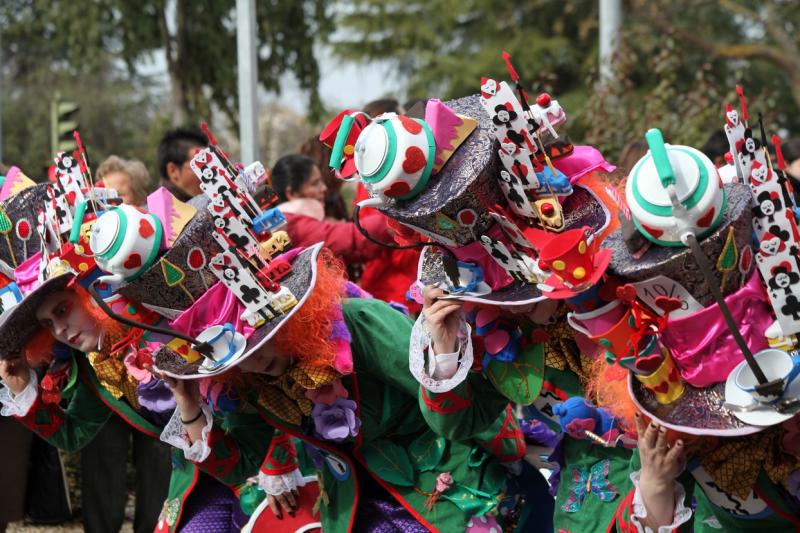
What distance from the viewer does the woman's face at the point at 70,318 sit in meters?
3.94

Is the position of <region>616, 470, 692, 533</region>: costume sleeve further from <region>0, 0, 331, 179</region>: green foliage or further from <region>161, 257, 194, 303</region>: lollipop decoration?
<region>0, 0, 331, 179</region>: green foliage

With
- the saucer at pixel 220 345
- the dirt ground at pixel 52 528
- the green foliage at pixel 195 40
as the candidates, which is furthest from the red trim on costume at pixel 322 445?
the green foliage at pixel 195 40

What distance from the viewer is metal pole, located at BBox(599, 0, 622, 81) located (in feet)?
28.2

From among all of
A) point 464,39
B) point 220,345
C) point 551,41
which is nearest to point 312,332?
point 220,345

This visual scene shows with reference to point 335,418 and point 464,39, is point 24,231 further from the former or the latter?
point 464,39

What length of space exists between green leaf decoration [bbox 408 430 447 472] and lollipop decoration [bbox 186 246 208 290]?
848 mm

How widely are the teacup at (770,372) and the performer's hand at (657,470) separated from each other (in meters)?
0.27

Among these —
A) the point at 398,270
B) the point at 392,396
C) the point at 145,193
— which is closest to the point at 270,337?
the point at 392,396

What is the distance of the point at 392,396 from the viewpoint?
12.0ft

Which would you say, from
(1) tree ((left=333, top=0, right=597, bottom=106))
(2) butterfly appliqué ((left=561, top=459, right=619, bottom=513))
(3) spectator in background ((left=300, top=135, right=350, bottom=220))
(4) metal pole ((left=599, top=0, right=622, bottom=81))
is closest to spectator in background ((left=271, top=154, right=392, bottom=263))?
(3) spectator in background ((left=300, top=135, right=350, bottom=220))

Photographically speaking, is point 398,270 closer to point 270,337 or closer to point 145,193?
point 145,193

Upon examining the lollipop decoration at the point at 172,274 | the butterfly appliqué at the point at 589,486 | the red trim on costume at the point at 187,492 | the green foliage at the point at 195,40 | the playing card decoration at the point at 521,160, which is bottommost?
the green foliage at the point at 195,40

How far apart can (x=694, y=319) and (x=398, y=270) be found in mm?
2968

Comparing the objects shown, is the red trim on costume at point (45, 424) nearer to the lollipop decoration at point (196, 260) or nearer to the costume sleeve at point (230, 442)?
the costume sleeve at point (230, 442)
